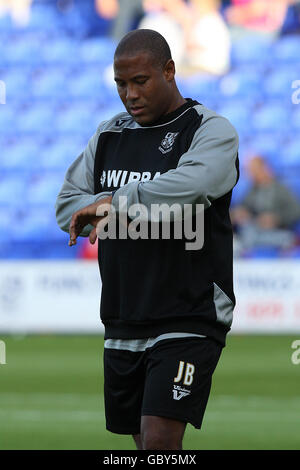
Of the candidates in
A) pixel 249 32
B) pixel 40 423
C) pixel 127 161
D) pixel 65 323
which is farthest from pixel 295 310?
pixel 127 161

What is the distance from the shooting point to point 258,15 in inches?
769

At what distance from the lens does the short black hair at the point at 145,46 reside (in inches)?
141

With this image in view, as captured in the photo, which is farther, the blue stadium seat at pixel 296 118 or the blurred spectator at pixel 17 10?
the blurred spectator at pixel 17 10

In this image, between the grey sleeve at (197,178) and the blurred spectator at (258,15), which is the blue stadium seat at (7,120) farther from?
the grey sleeve at (197,178)

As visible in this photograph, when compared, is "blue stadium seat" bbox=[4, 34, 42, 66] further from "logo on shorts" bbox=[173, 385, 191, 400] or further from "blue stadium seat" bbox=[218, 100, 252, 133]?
"logo on shorts" bbox=[173, 385, 191, 400]

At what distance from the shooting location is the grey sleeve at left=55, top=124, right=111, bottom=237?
379cm

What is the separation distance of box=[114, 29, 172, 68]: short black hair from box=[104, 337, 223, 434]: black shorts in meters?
1.08

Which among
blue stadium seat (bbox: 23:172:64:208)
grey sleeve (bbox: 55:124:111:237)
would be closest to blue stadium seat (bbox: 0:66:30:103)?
blue stadium seat (bbox: 23:172:64:208)

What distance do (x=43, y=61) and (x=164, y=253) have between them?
713 inches

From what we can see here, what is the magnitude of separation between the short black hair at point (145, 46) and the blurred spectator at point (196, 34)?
53.1ft

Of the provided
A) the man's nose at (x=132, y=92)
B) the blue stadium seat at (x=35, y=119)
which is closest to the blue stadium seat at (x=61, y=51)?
the blue stadium seat at (x=35, y=119)

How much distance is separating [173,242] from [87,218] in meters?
0.34

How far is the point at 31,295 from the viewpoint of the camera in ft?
44.8

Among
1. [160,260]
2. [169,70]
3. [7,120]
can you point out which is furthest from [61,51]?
[160,260]
